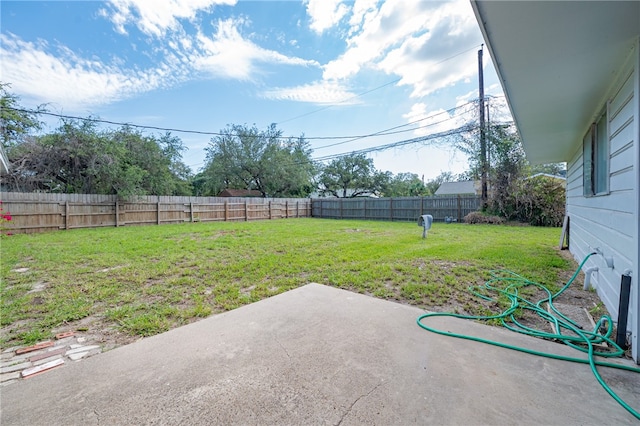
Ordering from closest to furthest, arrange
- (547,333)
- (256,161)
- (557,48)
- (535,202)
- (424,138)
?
A: (557,48)
(547,333)
(535,202)
(424,138)
(256,161)

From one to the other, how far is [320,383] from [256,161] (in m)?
20.4

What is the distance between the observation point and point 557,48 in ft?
6.12

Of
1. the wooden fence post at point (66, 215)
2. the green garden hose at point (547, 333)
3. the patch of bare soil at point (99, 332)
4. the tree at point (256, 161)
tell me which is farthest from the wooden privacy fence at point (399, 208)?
the patch of bare soil at point (99, 332)

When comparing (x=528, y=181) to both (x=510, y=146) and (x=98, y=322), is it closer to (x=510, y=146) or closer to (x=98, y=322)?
(x=510, y=146)

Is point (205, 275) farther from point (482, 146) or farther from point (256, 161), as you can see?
point (256, 161)

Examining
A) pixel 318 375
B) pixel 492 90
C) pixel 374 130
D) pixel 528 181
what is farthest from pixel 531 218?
pixel 318 375

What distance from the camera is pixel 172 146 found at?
1403 cm

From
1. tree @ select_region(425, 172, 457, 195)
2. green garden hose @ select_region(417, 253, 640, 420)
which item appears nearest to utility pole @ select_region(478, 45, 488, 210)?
green garden hose @ select_region(417, 253, 640, 420)

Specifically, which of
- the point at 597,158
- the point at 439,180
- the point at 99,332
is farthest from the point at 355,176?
the point at 99,332

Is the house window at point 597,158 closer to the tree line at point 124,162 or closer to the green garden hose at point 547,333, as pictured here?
the green garden hose at point 547,333

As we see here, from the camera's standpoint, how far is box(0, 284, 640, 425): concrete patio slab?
128cm

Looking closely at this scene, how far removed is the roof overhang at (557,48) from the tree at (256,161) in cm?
1852

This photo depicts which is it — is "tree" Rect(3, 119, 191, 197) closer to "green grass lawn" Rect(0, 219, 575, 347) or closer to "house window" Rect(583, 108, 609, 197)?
"green grass lawn" Rect(0, 219, 575, 347)

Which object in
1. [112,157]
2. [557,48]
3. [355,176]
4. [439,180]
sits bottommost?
[557,48]
